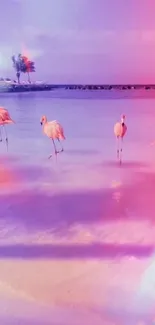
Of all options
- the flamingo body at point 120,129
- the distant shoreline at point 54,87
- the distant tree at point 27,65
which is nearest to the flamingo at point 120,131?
the flamingo body at point 120,129

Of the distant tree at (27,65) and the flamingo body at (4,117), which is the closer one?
the distant tree at (27,65)

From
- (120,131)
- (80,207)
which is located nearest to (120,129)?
(120,131)

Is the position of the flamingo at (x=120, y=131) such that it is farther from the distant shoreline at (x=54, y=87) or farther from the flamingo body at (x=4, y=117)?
the flamingo body at (x=4, y=117)

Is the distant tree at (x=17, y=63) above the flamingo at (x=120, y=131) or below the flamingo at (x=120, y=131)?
above

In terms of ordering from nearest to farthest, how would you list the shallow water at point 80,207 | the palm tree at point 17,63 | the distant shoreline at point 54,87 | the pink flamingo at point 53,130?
the shallow water at point 80,207 → the palm tree at point 17,63 → the distant shoreline at point 54,87 → the pink flamingo at point 53,130

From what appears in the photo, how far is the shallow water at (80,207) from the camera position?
4.71 ft

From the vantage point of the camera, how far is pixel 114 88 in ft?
7.28

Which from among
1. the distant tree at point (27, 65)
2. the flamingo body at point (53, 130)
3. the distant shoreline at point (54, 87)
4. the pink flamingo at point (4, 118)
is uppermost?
the distant tree at point (27, 65)

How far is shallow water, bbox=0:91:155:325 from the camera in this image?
4.71 ft

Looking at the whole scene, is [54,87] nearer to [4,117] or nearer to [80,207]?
[4,117]

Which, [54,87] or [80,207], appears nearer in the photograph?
[80,207]

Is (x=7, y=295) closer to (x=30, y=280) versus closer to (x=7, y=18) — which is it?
(x=30, y=280)

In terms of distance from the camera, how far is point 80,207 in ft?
6.41

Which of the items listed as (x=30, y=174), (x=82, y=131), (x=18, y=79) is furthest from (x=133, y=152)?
(x=18, y=79)
